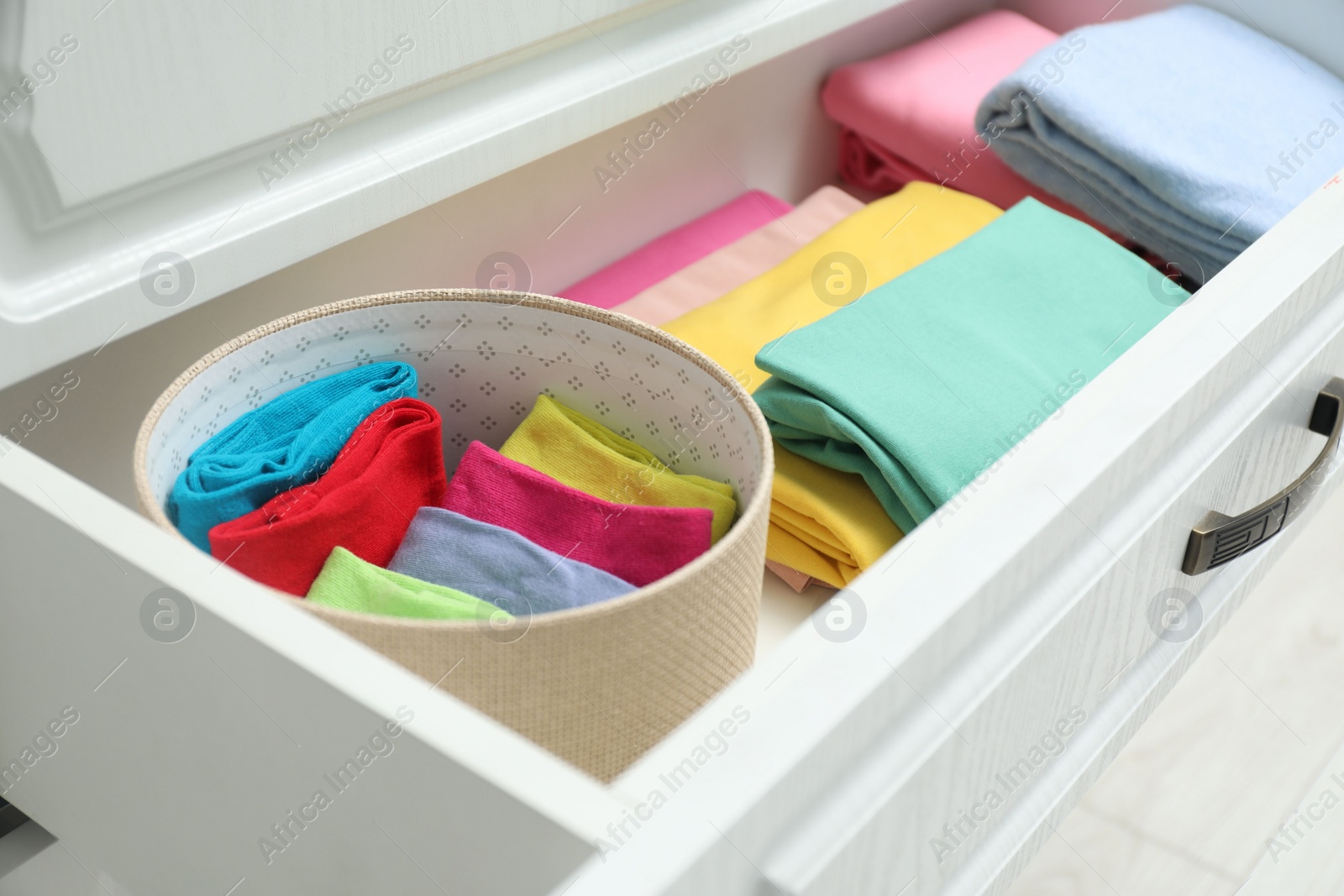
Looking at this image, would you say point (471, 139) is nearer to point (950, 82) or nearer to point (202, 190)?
point (202, 190)

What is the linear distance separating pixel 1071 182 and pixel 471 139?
0.44 metres

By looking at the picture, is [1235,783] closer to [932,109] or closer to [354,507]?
[932,109]

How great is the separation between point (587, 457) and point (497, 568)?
0.09 meters

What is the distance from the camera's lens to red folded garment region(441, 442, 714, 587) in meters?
0.44

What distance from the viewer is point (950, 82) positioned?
0.85 meters

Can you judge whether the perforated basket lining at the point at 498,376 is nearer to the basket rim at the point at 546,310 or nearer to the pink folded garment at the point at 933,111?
the basket rim at the point at 546,310

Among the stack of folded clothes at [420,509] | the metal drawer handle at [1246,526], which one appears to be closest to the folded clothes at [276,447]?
the stack of folded clothes at [420,509]

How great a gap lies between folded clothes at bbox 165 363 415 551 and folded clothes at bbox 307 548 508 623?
1.9 inches

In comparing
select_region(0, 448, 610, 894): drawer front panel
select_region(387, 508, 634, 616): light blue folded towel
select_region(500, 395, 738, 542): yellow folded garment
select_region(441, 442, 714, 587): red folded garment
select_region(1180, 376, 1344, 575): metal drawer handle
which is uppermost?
select_region(1180, 376, 1344, 575): metal drawer handle

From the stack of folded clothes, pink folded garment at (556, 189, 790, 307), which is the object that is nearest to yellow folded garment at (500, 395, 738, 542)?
the stack of folded clothes

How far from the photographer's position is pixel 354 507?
44cm

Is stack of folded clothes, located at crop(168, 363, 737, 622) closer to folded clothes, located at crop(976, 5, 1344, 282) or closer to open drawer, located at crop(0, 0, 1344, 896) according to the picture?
open drawer, located at crop(0, 0, 1344, 896)

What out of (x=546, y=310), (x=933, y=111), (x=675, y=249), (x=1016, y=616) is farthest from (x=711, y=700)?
(x=933, y=111)

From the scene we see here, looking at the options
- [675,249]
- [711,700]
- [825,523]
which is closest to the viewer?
[711,700]
